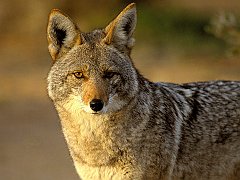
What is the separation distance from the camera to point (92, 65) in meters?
8.55

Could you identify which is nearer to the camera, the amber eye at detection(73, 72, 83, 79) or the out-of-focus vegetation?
the amber eye at detection(73, 72, 83, 79)

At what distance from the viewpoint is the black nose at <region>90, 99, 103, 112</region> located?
327 inches

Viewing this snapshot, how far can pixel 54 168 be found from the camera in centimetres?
1466

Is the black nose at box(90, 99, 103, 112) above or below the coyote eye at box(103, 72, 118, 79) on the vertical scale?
below

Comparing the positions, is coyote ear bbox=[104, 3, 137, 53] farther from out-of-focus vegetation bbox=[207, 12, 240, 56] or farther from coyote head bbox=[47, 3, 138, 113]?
out-of-focus vegetation bbox=[207, 12, 240, 56]

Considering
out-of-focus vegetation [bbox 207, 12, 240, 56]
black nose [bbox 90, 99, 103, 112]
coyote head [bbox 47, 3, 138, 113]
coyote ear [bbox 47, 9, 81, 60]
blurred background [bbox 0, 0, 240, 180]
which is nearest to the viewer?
black nose [bbox 90, 99, 103, 112]

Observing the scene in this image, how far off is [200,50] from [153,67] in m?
1.69

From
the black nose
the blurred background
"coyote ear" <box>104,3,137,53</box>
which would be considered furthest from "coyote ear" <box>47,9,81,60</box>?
the blurred background

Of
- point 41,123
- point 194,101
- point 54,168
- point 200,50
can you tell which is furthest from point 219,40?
point 194,101

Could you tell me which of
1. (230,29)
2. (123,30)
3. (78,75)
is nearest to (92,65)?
(78,75)

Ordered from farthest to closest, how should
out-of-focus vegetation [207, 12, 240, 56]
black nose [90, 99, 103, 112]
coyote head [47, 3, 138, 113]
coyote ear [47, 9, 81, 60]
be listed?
out-of-focus vegetation [207, 12, 240, 56]
coyote ear [47, 9, 81, 60]
coyote head [47, 3, 138, 113]
black nose [90, 99, 103, 112]

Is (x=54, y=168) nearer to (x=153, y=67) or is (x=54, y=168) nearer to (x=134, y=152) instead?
(x=134, y=152)

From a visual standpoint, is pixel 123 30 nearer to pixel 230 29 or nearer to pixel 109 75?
pixel 109 75

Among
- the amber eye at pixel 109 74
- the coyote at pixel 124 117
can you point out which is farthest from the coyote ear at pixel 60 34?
the amber eye at pixel 109 74
